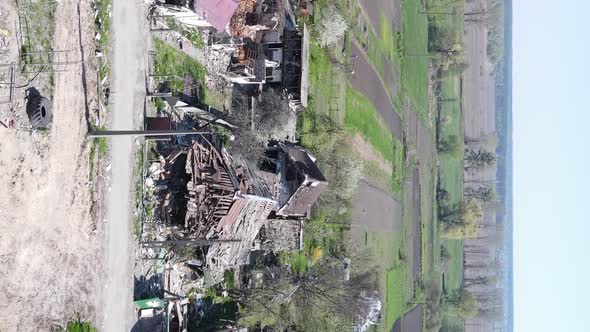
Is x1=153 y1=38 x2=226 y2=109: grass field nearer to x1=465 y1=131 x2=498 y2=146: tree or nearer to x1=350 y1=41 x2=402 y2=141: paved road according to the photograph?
x1=350 y1=41 x2=402 y2=141: paved road

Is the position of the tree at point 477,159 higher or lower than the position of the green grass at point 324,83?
lower

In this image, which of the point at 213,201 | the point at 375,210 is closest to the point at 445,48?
the point at 375,210

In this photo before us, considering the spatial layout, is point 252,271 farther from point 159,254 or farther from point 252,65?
point 252,65

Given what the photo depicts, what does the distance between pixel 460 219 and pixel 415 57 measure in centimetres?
2595

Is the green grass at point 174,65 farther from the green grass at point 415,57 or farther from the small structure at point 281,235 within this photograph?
the green grass at point 415,57

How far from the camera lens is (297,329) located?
39188 millimetres

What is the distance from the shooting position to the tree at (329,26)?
147ft

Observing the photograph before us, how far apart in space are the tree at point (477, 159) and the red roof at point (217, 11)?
3197 inches

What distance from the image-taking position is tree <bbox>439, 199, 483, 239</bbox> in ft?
293

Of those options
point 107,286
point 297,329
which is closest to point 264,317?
point 297,329

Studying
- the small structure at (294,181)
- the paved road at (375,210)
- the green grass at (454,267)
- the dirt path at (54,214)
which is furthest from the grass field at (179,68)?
the green grass at (454,267)

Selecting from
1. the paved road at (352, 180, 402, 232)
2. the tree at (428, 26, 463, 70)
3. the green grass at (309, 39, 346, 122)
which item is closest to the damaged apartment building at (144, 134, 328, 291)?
the green grass at (309, 39, 346, 122)

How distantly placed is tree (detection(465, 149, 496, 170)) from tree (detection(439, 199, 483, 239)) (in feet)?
47.9

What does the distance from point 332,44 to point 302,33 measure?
38.2 ft
